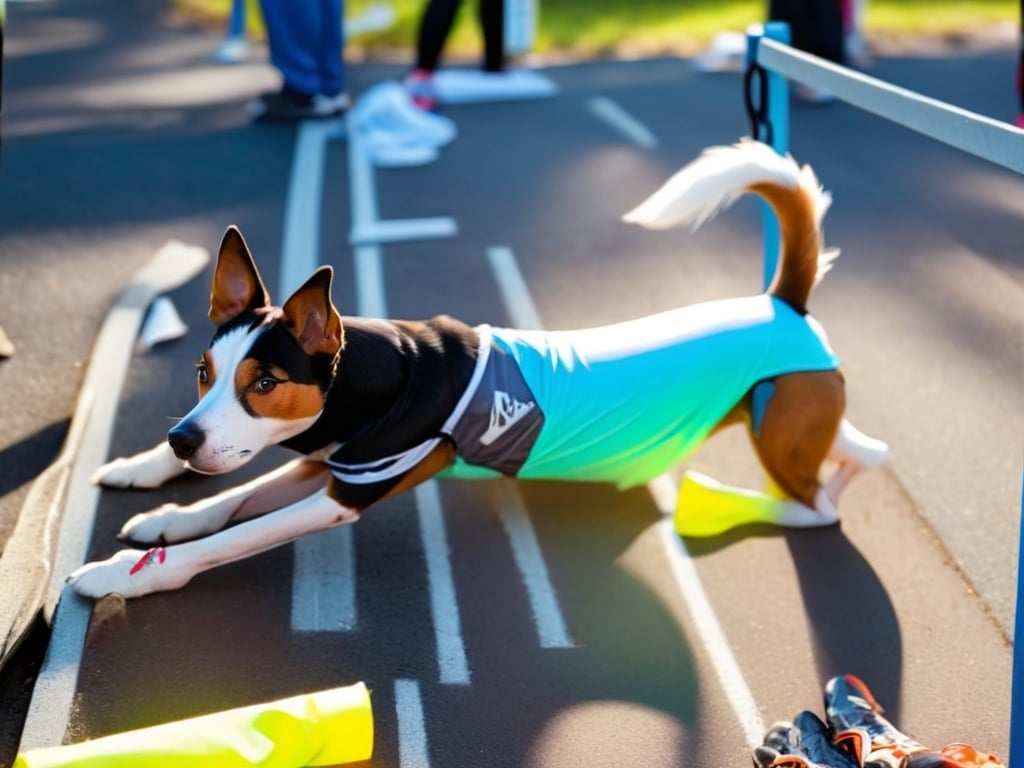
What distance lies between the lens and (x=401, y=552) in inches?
179

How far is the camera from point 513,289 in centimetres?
683

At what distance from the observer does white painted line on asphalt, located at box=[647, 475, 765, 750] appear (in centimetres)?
379

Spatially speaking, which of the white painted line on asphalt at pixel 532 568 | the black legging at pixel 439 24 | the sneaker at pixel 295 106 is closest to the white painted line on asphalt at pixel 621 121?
the black legging at pixel 439 24

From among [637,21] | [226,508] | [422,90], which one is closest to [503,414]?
[226,508]

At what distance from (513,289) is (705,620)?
2994mm

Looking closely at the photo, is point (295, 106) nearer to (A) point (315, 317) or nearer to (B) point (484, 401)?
(B) point (484, 401)

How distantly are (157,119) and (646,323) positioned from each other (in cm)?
694

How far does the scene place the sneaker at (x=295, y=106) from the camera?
10.1 metres

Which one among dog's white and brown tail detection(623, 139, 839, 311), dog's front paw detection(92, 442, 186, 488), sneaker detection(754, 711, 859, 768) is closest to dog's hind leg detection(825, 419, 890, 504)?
dog's white and brown tail detection(623, 139, 839, 311)

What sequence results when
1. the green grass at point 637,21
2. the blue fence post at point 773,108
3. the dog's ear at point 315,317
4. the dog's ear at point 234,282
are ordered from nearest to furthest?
the dog's ear at point 315,317 < the dog's ear at point 234,282 < the blue fence post at point 773,108 < the green grass at point 637,21

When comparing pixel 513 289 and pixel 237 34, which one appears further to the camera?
pixel 237 34

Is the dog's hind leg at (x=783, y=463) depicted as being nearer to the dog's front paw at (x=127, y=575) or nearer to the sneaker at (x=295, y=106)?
the dog's front paw at (x=127, y=575)

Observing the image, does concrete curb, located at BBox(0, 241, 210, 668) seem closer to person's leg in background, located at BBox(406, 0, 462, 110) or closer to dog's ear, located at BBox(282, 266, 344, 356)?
dog's ear, located at BBox(282, 266, 344, 356)

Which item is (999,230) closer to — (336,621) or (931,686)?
(931,686)
